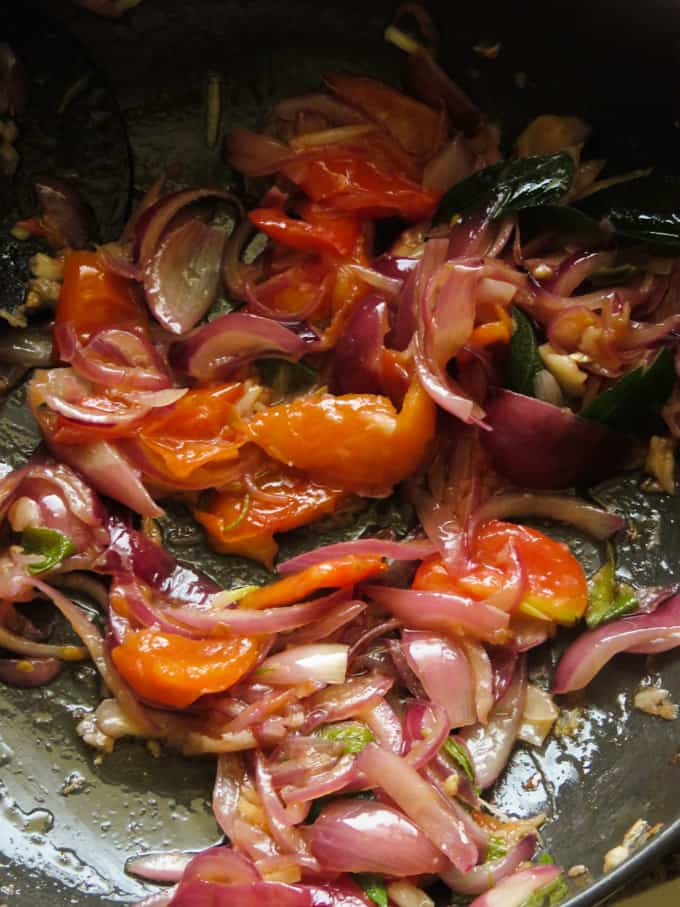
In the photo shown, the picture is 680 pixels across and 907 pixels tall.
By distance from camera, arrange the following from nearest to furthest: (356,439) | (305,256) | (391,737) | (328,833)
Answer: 1. (328,833)
2. (391,737)
3. (356,439)
4. (305,256)

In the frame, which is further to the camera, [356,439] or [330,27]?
[330,27]

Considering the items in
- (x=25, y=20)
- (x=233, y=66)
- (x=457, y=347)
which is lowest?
(x=457, y=347)

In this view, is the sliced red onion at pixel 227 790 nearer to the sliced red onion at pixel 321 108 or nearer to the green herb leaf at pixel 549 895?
the green herb leaf at pixel 549 895

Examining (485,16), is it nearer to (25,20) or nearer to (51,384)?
(25,20)

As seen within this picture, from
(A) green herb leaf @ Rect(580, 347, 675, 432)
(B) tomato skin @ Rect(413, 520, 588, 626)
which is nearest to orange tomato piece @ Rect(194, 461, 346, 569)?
(B) tomato skin @ Rect(413, 520, 588, 626)

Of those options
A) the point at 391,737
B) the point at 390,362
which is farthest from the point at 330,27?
the point at 391,737

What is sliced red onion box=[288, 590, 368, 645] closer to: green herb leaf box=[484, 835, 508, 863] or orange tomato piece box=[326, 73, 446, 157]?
green herb leaf box=[484, 835, 508, 863]
